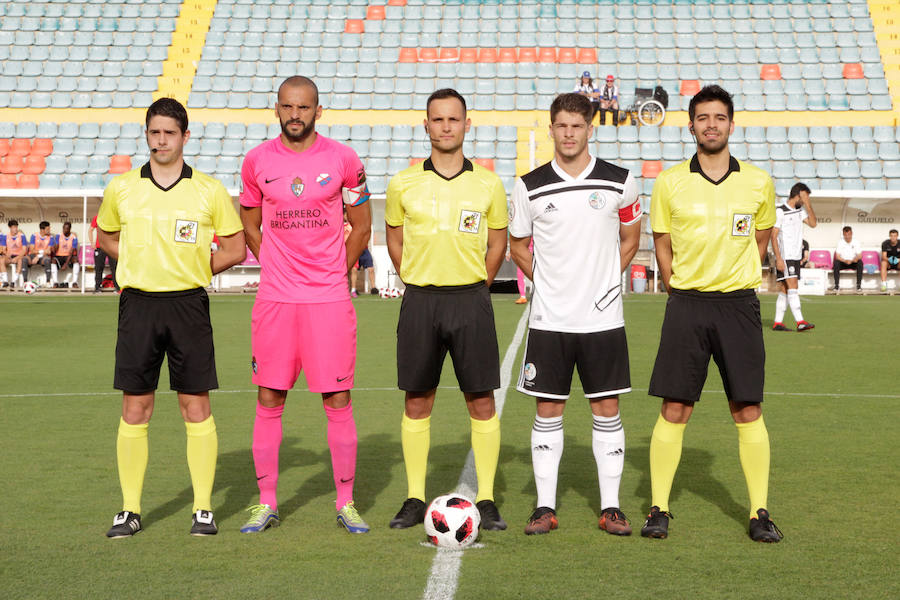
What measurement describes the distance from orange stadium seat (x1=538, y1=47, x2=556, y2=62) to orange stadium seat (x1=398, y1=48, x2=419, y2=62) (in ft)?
11.3

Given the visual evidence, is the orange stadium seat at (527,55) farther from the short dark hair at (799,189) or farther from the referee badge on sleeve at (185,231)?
the referee badge on sleeve at (185,231)


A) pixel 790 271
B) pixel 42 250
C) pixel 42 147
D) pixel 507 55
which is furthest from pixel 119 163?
pixel 790 271

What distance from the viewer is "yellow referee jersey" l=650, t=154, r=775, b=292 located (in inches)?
166

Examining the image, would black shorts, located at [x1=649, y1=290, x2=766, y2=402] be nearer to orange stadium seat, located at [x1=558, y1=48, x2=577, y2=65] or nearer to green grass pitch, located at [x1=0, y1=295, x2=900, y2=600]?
green grass pitch, located at [x1=0, y1=295, x2=900, y2=600]

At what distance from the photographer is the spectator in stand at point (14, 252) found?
2183cm

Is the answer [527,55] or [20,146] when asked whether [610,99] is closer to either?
[527,55]

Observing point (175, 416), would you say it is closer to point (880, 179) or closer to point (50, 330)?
point (50, 330)

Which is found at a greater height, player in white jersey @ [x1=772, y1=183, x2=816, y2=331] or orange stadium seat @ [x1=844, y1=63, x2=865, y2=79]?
orange stadium seat @ [x1=844, y1=63, x2=865, y2=79]

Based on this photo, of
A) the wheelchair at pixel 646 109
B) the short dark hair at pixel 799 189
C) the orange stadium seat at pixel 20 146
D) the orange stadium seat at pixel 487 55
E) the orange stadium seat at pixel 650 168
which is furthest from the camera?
the orange stadium seat at pixel 487 55

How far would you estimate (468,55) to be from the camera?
28.3 meters

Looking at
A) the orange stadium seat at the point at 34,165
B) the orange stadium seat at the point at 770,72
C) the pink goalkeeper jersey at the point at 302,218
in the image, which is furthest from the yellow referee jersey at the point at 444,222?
the orange stadium seat at the point at 770,72

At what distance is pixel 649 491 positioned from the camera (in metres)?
5.02

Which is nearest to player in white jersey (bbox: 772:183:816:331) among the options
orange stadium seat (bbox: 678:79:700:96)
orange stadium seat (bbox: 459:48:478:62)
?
orange stadium seat (bbox: 678:79:700:96)

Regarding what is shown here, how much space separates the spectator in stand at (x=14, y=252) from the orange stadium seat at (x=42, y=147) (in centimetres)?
345
